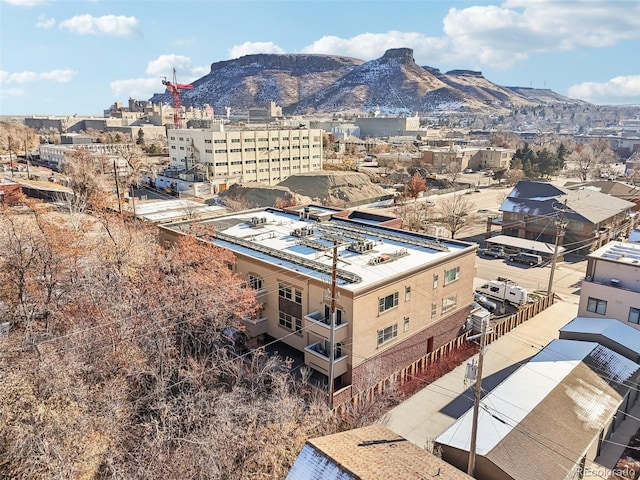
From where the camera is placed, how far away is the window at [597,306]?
80.7ft

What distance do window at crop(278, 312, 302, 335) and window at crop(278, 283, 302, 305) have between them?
2.90 feet

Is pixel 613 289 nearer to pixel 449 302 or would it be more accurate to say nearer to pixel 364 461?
pixel 449 302

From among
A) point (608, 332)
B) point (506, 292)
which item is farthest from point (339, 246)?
point (608, 332)

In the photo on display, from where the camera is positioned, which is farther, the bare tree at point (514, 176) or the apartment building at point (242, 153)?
the bare tree at point (514, 176)

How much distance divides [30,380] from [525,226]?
1729 inches

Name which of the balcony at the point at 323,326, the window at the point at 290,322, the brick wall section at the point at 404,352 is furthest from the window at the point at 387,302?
the window at the point at 290,322

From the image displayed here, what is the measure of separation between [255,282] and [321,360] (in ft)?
19.5

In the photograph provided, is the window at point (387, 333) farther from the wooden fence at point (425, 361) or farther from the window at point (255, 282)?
the window at point (255, 282)

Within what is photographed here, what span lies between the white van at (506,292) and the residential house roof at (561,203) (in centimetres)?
1652

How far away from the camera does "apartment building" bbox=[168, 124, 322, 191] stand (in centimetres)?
6788

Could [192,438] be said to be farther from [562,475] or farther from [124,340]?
[562,475]

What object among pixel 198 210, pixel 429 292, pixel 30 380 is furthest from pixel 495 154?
pixel 30 380

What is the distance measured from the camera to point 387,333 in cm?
2025

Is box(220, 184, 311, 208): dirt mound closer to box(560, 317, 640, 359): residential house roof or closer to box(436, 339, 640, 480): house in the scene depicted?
box(560, 317, 640, 359): residential house roof
